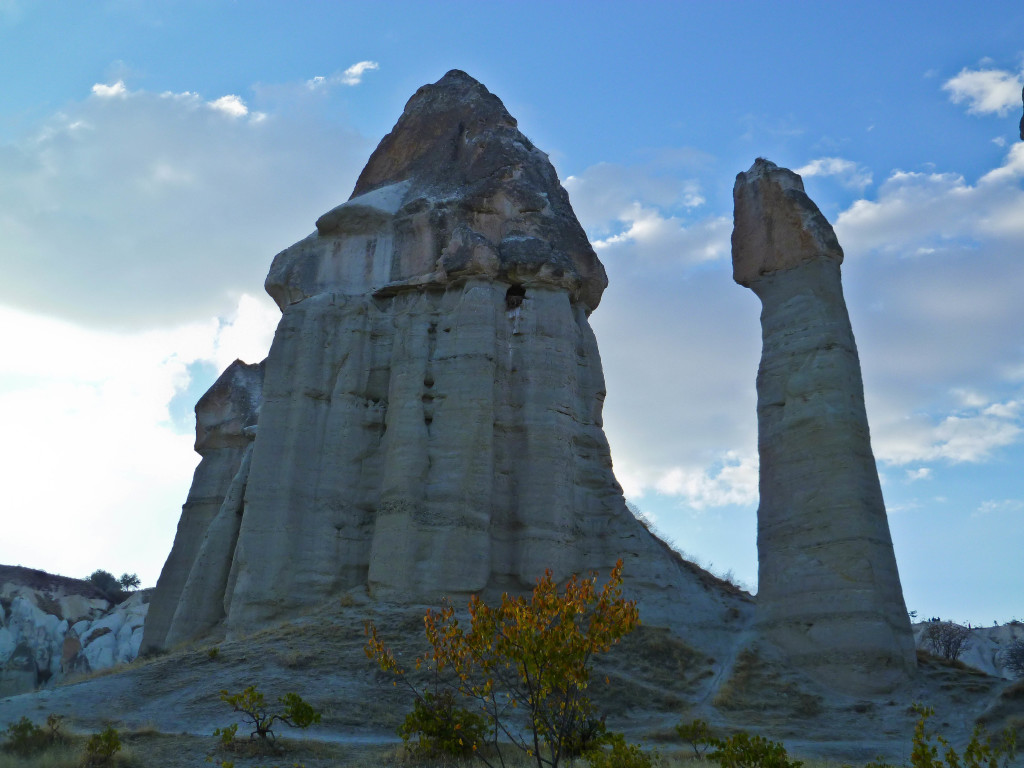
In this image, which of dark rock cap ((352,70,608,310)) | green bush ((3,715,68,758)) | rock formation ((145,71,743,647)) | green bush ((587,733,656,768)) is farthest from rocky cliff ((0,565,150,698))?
green bush ((587,733,656,768))

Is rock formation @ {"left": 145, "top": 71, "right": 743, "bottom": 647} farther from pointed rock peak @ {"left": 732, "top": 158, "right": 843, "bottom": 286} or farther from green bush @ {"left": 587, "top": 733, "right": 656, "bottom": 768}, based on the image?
green bush @ {"left": 587, "top": 733, "right": 656, "bottom": 768}

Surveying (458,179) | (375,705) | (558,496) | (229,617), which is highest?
(458,179)

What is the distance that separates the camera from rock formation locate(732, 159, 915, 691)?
18.1 metres

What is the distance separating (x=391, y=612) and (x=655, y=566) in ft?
19.3

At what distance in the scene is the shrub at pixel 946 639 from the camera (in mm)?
38062

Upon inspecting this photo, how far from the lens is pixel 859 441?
64.8 ft

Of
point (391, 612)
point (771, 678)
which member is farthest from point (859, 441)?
point (391, 612)

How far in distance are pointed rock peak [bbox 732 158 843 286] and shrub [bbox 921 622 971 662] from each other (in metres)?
20.7

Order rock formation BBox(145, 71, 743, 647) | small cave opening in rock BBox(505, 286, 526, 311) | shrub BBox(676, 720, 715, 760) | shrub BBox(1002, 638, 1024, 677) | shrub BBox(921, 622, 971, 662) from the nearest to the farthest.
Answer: shrub BBox(676, 720, 715, 760)
rock formation BBox(145, 71, 743, 647)
small cave opening in rock BBox(505, 286, 526, 311)
shrub BBox(921, 622, 971, 662)
shrub BBox(1002, 638, 1024, 677)

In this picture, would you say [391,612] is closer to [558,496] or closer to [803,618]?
[558,496]

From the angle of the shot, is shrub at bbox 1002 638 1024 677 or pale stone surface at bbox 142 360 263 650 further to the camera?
shrub at bbox 1002 638 1024 677

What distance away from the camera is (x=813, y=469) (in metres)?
19.7

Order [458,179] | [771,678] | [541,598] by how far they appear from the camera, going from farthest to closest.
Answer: [458,179], [771,678], [541,598]

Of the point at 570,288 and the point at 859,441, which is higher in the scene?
the point at 570,288
